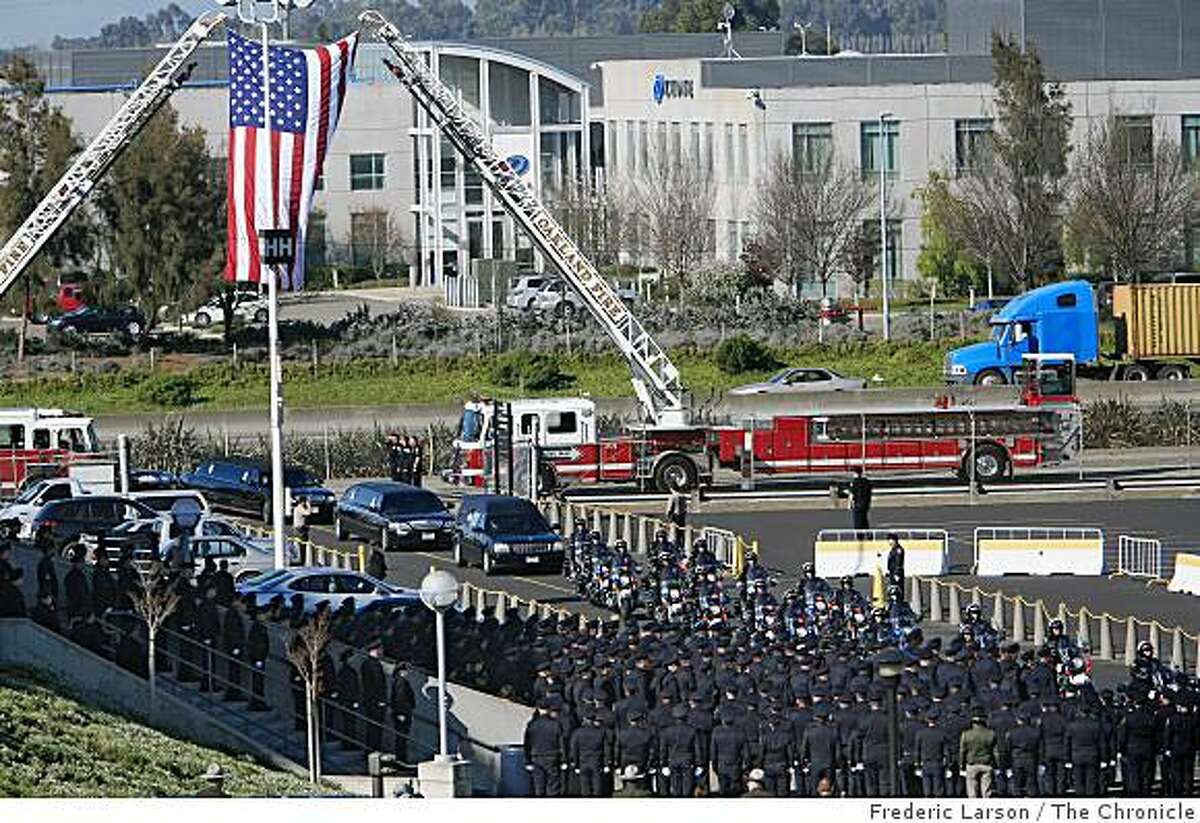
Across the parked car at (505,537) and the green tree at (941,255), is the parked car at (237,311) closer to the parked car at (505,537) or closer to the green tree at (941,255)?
the green tree at (941,255)

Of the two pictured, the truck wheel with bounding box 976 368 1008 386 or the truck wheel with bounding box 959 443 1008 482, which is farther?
the truck wheel with bounding box 976 368 1008 386

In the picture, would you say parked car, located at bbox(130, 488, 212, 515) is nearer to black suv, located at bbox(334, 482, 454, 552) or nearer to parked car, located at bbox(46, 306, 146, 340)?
black suv, located at bbox(334, 482, 454, 552)

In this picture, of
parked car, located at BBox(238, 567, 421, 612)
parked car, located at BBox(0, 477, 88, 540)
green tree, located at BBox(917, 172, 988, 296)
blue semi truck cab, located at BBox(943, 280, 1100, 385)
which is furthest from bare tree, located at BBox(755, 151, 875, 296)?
parked car, located at BBox(238, 567, 421, 612)

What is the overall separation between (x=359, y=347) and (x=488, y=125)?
22033 mm

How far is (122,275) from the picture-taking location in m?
70.2

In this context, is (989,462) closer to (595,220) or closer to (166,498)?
(166,498)

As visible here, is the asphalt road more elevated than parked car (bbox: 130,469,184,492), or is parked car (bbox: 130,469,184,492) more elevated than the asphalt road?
parked car (bbox: 130,469,184,492)

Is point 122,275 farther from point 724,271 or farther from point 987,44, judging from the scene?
point 987,44

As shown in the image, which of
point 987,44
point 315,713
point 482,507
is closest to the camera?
point 315,713

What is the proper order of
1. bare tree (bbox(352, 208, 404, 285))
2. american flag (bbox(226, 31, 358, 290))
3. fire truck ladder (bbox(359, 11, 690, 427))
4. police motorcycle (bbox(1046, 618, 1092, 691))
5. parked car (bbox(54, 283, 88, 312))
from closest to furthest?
1. police motorcycle (bbox(1046, 618, 1092, 691))
2. american flag (bbox(226, 31, 358, 290))
3. fire truck ladder (bbox(359, 11, 690, 427))
4. parked car (bbox(54, 283, 88, 312))
5. bare tree (bbox(352, 208, 404, 285))

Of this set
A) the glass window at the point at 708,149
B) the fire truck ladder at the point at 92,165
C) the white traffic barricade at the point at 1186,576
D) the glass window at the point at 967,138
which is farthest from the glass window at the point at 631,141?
the white traffic barricade at the point at 1186,576

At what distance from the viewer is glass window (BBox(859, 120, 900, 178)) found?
78.1 m

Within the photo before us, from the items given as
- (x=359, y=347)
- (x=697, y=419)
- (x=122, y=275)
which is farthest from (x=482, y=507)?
(x=122, y=275)
